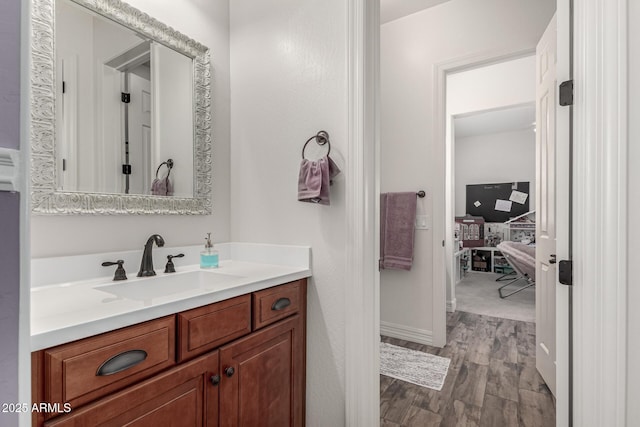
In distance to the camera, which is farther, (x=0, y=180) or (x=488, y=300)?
(x=488, y=300)

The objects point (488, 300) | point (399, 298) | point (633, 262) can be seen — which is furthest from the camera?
point (488, 300)

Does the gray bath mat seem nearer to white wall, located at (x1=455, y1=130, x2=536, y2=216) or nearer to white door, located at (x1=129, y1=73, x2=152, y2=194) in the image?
white door, located at (x1=129, y1=73, x2=152, y2=194)

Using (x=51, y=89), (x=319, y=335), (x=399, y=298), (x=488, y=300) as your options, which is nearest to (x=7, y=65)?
(x=51, y=89)

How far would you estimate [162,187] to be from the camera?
5.17 feet

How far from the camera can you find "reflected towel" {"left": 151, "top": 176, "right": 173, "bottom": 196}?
1.54 meters

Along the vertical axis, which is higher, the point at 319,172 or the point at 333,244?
the point at 319,172

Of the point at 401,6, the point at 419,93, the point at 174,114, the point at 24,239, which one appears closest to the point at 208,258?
the point at 174,114

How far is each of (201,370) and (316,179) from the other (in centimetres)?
87

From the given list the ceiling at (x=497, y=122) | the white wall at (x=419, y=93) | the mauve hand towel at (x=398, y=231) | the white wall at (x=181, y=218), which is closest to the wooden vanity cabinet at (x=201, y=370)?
the white wall at (x=181, y=218)

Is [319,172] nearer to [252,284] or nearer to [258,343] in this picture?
[252,284]

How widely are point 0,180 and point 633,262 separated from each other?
1543 millimetres

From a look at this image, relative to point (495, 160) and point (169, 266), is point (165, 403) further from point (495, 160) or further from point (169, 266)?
point (495, 160)

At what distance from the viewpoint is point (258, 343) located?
1.28 meters

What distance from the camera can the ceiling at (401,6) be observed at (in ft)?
8.80
